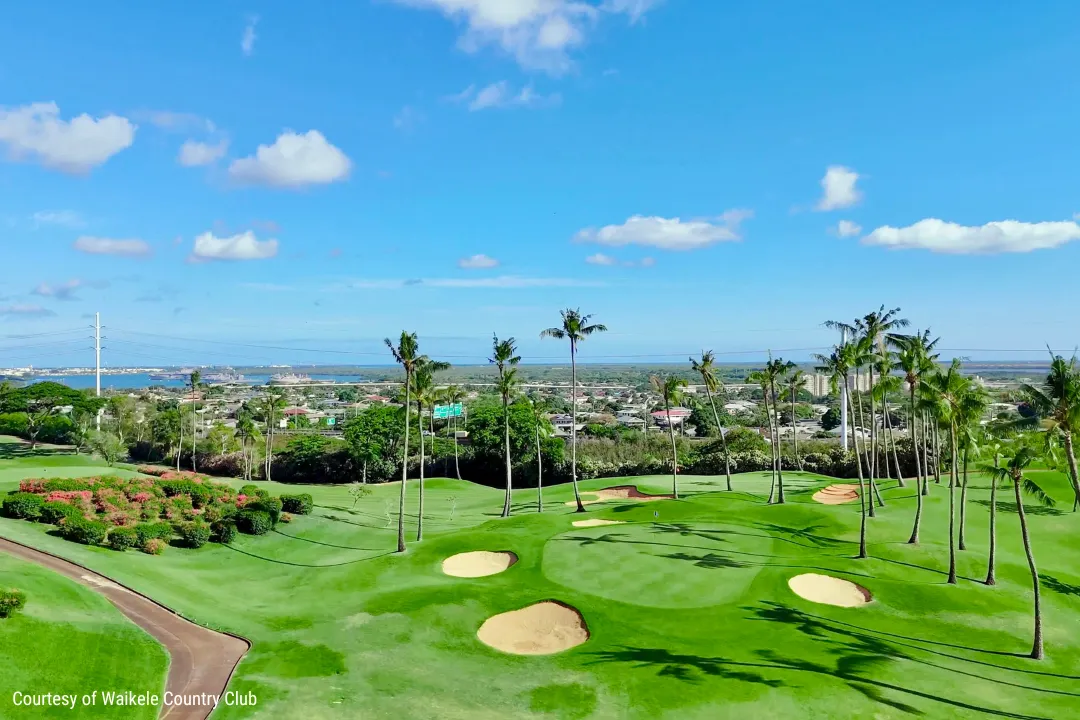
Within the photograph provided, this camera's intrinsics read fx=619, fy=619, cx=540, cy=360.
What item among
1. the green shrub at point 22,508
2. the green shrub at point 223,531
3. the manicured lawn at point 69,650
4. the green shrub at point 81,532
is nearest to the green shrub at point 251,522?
the green shrub at point 223,531

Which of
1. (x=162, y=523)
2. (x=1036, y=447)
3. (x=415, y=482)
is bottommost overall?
(x=415, y=482)

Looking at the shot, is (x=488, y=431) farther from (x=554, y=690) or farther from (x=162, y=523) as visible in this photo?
(x=554, y=690)

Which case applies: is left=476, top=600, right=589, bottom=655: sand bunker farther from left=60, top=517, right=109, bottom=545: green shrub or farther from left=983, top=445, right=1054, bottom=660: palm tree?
left=60, top=517, right=109, bottom=545: green shrub

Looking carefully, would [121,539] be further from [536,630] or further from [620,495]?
[620,495]

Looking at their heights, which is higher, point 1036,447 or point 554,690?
point 1036,447

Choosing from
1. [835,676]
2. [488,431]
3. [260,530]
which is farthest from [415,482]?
[835,676]

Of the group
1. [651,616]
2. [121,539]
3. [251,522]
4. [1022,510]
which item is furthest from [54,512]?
[1022,510]

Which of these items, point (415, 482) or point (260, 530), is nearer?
point (260, 530)
